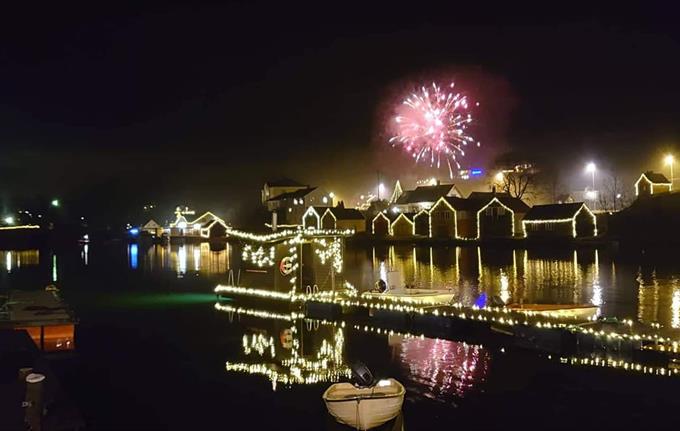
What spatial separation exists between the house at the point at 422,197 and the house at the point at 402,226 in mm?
2762

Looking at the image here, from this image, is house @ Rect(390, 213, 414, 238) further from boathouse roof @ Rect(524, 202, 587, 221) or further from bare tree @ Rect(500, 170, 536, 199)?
bare tree @ Rect(500, 170, 536, 199)

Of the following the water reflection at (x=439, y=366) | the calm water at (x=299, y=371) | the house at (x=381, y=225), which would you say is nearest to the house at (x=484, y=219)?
the house at (x=381, y=225)

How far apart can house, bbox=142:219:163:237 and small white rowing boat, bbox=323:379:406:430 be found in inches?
4923

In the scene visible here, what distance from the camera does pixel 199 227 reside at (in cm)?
12644

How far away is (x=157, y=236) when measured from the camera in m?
128

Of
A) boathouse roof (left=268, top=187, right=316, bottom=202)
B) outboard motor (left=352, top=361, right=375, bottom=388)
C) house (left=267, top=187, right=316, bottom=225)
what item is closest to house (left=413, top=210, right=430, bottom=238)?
house (left=267, top=187, right=316, bottom=225)

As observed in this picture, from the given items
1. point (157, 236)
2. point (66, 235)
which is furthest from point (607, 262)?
point (66, 235)

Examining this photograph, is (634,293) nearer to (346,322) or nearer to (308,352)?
(346,322)

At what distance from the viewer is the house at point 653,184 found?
7038cm

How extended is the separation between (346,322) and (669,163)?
6092 cm

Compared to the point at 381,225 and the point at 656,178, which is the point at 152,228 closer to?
the point at 381,225

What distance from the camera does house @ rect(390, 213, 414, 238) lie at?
3398 inches

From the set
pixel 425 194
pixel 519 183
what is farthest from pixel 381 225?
pixel 519 183

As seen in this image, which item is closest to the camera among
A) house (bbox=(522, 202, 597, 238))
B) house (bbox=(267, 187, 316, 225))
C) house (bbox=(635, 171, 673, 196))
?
house (bbox=(522, 202, 597, 238))
